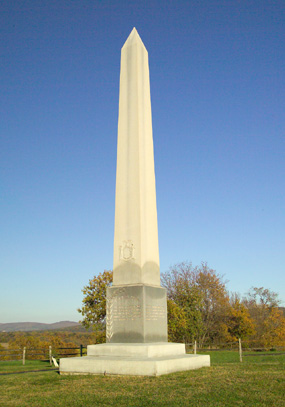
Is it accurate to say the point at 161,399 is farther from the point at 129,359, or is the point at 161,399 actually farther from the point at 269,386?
the point at 129,359

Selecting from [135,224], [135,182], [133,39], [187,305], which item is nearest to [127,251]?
[135,224]

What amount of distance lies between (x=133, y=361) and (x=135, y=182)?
18.5ft

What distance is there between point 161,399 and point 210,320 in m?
39.0

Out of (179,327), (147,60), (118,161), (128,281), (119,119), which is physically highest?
(147,60)

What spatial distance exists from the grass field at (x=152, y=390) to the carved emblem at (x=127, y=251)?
12.6ft

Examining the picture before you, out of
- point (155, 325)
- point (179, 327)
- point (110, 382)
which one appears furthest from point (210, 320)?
point (110, 382)

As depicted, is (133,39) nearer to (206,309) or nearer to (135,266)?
(135,266)

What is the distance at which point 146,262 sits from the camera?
39.5 ft

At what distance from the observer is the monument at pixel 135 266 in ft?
33.2

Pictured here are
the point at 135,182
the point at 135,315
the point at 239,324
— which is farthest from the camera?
the point at 239,324

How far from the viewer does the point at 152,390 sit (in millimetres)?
7406

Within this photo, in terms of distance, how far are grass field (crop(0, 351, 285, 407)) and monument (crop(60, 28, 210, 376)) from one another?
62 cm

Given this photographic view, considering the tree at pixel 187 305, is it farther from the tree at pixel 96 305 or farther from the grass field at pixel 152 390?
the grass field at pixel 152 390

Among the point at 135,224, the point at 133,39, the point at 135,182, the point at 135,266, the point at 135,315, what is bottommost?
the point at 135,315
